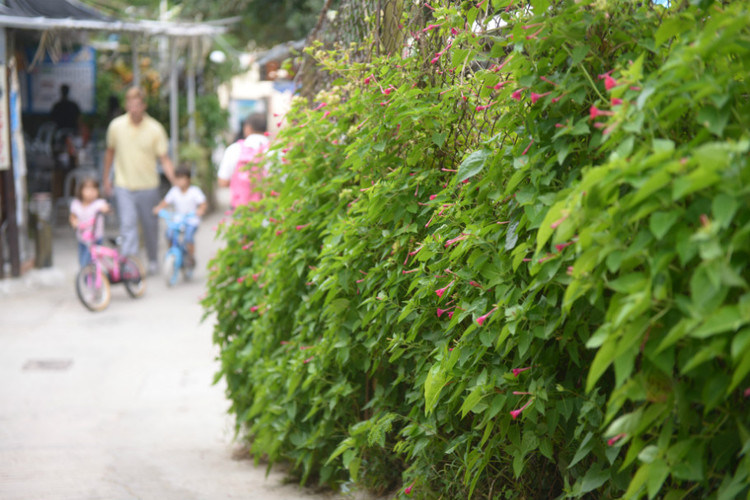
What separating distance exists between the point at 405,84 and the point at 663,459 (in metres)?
1.67

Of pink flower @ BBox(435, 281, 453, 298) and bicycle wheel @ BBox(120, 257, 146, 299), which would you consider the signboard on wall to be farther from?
pink flower @ BBox(435, 281, 453, 298)

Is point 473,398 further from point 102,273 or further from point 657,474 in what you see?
point 102,273

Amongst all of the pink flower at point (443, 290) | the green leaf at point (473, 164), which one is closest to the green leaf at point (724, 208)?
the green leaf at point (473, 164)

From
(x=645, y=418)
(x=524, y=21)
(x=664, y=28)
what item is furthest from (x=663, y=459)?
(x=524, y=21)

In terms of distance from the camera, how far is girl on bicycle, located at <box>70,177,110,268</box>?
35.0 ft

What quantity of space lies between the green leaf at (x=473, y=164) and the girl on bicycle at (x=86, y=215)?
875cm

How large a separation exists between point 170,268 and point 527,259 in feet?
32.3

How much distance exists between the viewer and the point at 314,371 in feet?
12.9

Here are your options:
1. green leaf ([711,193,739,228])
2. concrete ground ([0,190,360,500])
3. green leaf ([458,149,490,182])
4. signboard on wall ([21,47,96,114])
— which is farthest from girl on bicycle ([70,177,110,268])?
green leaf ([711,193,739,228])

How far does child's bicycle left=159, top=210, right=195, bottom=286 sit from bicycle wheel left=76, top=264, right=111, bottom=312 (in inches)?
50.9

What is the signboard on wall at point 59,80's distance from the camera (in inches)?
645

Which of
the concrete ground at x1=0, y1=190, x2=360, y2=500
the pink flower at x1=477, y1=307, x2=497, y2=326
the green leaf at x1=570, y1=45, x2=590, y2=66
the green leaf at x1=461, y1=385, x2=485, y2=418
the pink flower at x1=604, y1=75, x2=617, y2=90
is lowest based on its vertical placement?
the concrete ground at x1=0, y1=190, x2=360, y2=500

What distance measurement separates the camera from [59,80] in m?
16.6

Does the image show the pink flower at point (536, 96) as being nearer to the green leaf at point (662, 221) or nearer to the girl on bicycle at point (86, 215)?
the green leaf at point (662, 221)
